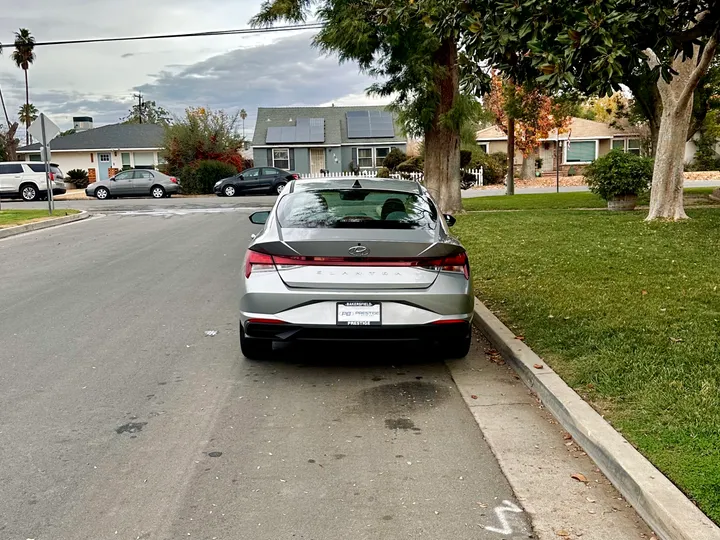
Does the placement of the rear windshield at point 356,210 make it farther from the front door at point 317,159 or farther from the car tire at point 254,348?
the front door at point 317,159

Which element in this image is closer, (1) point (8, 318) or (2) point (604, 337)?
(2) point (604, 337)

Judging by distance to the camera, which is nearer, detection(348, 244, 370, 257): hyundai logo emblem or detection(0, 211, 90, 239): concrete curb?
detection(348, 244, 370, 257): hyundai logo emblem

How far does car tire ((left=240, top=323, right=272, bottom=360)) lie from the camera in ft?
20.4

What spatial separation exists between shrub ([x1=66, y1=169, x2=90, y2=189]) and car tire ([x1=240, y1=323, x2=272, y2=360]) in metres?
47.7

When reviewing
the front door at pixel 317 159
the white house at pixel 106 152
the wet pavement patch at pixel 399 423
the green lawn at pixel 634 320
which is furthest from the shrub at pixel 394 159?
the wet pavement patch at pixel 399 423

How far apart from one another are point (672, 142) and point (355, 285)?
11.8 metres

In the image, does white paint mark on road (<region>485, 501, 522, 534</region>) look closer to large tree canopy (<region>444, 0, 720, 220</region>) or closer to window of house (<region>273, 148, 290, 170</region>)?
large tree canopy (<region>444, 0, 720, 220</region>)

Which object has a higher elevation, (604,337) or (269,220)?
(269,220)

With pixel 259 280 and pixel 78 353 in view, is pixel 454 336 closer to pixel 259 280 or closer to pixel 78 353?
pixel 259 280

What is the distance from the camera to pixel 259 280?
5.67m

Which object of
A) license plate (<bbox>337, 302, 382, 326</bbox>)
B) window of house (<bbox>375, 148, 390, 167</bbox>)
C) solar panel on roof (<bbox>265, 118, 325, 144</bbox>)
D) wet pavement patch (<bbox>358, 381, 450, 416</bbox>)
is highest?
solar panel on roof (<bbox>265, 118, 325, 144</bbox>)

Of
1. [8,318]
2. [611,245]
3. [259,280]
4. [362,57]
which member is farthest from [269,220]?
[362,57]

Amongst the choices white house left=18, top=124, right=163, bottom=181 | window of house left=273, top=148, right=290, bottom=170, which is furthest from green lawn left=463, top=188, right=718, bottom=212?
white house left=18, top=124, right=163, bottom=181

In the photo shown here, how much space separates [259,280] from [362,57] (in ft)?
46.4
